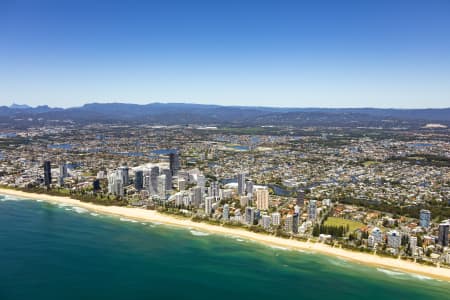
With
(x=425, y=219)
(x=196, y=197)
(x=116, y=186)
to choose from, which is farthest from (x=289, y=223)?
(x=116, y=186)

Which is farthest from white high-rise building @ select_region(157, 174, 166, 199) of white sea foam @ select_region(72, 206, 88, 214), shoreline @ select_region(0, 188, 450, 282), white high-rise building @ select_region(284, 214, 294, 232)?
white high-rise building @ select_region(284, 214, 294, 232)

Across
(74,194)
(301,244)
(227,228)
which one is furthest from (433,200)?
(74,194)

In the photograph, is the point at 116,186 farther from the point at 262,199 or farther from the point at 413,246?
the point at 413,246

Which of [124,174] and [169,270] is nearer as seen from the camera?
[169,270]

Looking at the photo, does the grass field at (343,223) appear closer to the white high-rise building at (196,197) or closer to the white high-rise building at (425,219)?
the white high-rise building at (425,219)

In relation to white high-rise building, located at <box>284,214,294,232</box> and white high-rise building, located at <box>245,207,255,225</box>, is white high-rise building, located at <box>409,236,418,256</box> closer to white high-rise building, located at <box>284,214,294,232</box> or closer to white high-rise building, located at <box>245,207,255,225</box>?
white high-rise building, located at <box>284,214,294,232</box>

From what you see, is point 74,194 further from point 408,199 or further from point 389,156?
point 389,156

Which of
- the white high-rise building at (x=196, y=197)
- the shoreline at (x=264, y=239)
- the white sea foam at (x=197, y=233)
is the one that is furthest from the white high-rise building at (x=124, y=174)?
the white sea foam at (x=197, y=233)
